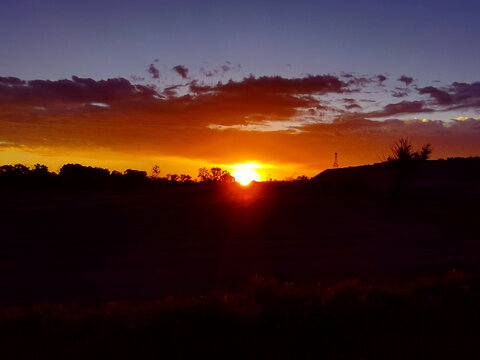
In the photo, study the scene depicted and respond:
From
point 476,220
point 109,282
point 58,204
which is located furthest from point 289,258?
point 58,204

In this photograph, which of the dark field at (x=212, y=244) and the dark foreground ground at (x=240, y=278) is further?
the dark field at (x=212, y=244)

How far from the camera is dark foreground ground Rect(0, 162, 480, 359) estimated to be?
8.04 meters

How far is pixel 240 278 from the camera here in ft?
58.3

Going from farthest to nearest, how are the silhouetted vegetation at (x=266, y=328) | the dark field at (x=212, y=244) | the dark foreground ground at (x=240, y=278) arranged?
the dark field at (x=212, y=244)
the dark foreground ground at (x=240, y=278)
the silhouetted vegetation at (x=266, y=328)

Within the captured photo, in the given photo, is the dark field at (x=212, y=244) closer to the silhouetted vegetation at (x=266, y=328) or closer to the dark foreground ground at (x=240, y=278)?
the dark foreground ground at (x=240, y=278)

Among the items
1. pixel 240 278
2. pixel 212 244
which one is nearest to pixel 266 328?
pixel 240 278

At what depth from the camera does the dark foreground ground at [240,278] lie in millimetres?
8039

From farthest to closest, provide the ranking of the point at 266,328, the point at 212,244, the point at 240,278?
the point at 212,244 → the point at 240,278 → the point at 266,328

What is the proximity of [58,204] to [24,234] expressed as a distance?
1378cm

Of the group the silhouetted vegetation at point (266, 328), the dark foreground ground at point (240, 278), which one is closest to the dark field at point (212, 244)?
the dark foreground ground at point (240, 278)

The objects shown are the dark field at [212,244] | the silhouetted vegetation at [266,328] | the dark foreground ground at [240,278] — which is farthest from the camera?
the dark field at [212,244]

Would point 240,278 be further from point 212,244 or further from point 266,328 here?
point 266,328

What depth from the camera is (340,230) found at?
30719 millimetres

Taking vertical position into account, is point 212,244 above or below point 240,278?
above
